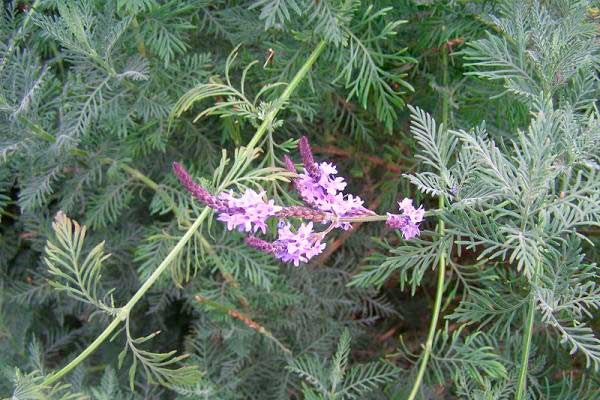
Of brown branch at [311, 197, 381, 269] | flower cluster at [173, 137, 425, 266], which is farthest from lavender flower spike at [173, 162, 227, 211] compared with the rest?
brown branch at [311, 197, 381, 269]

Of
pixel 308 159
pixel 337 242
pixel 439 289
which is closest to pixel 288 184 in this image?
pixel 337 242

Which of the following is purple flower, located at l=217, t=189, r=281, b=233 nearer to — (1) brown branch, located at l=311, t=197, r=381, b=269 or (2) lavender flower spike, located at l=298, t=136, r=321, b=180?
(2) lavender flower spike, located at l=298, t=136, r=321, b=180

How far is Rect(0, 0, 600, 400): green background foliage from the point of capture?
874 mm

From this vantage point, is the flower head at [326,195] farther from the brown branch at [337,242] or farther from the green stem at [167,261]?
the brown branch at [337,242]

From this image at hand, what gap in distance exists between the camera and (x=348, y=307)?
151cm

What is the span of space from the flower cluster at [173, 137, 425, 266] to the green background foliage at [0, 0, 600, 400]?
0.05 meters

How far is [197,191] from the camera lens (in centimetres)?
77

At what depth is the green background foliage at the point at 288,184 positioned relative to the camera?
87 cm

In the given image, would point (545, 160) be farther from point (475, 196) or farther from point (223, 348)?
point (223, 348)

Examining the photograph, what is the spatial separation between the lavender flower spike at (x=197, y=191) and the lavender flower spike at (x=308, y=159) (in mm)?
115

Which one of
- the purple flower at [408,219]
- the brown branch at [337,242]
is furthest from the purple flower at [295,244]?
the brown branch at [337,242]

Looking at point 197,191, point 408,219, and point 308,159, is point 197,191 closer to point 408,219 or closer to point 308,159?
point 308,159

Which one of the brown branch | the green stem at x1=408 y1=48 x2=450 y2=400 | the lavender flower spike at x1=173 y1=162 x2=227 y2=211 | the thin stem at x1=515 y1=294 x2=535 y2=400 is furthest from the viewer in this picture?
the brown branch

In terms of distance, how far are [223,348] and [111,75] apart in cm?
65
